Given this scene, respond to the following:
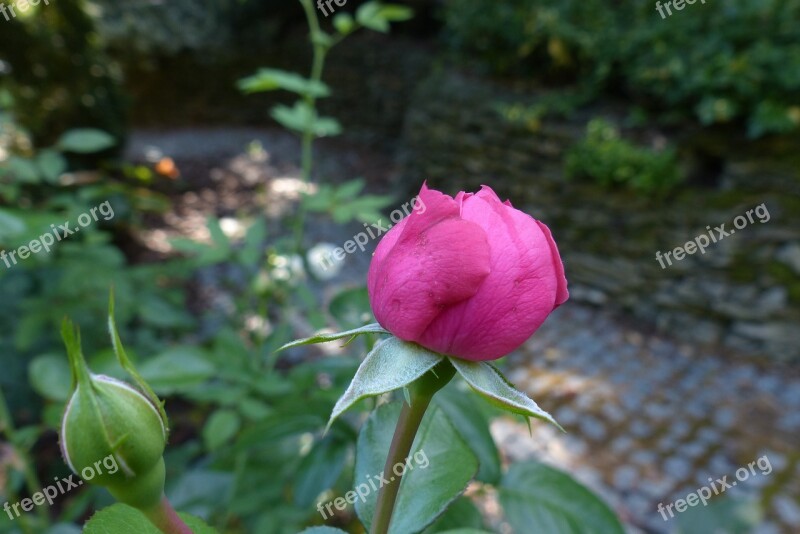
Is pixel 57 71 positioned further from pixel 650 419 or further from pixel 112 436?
pixel 650 419

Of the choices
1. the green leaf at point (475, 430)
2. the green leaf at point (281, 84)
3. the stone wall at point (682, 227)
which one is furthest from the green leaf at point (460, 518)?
the stone wall at point (682, 227)

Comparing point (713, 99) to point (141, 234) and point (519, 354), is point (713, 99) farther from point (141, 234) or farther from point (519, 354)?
point (141, 234)

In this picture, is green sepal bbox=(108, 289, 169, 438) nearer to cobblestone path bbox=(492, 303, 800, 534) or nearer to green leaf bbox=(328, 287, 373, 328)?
green leaf bbox=(328, 287, 373, 328)

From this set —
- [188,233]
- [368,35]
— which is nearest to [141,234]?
[188,233]

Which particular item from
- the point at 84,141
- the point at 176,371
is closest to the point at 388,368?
the point at 176,371

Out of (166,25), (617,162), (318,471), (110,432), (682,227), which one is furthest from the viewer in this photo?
(166,25)

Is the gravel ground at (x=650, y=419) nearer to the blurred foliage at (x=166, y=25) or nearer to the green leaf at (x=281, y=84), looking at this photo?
the green leaf at (x=281, y=84)
